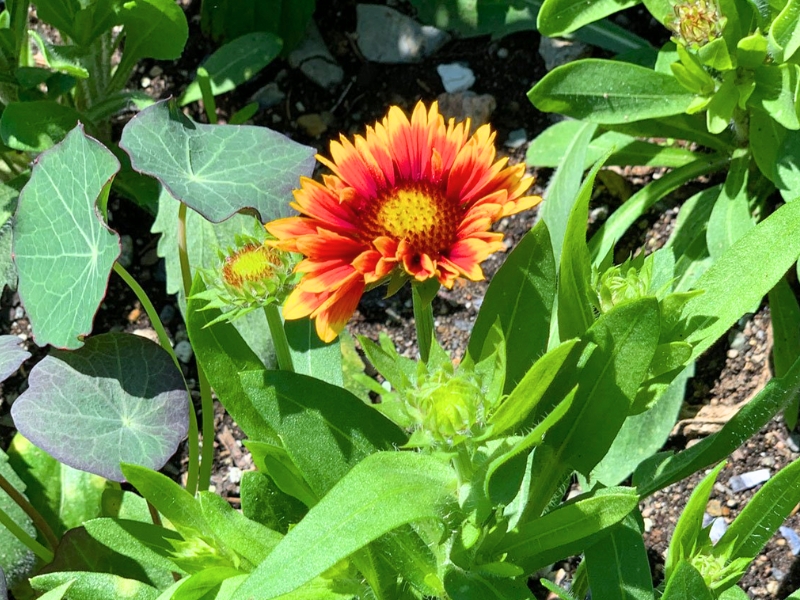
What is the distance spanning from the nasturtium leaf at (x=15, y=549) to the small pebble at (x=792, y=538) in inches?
54.4

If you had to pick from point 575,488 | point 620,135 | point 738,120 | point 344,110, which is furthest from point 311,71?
point 575,488

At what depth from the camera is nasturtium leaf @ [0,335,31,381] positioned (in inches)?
58.1

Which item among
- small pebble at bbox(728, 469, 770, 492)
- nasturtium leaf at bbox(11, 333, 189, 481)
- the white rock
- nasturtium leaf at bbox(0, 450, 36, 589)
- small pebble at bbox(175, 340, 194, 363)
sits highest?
the white rock

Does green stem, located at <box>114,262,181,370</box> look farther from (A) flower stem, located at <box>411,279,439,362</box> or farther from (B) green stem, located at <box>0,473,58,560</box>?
(A) flower stem, located at <box>411,279,439,362</box>

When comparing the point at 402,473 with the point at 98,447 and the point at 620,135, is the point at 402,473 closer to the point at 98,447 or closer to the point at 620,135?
the point at 98,447

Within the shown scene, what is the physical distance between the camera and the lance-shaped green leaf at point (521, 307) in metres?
1.30

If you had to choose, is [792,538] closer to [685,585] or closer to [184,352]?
[685,585]

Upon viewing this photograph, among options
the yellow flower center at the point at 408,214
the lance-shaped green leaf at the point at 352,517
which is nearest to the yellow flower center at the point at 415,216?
the yellow flower center at the point at 408,214

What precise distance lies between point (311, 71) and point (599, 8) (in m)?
0.85

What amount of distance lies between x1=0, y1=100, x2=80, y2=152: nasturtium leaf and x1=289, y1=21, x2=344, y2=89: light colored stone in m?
0.60

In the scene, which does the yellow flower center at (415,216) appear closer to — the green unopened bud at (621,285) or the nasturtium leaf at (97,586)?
the green unopened bud at (621,285)

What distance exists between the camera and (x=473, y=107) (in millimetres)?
2242

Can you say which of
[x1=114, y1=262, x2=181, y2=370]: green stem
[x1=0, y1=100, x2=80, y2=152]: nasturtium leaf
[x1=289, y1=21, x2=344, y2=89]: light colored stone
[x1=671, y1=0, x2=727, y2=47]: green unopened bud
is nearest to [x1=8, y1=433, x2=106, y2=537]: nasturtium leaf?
[x1=114, y1=262, x2=181, y2=370]: green stem

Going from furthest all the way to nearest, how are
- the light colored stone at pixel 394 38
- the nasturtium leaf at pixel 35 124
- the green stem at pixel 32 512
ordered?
the light colored stone at pixel 394 38 → the nasturtium leaf at pixel 35 124 → the green stem at pixel 32 512
